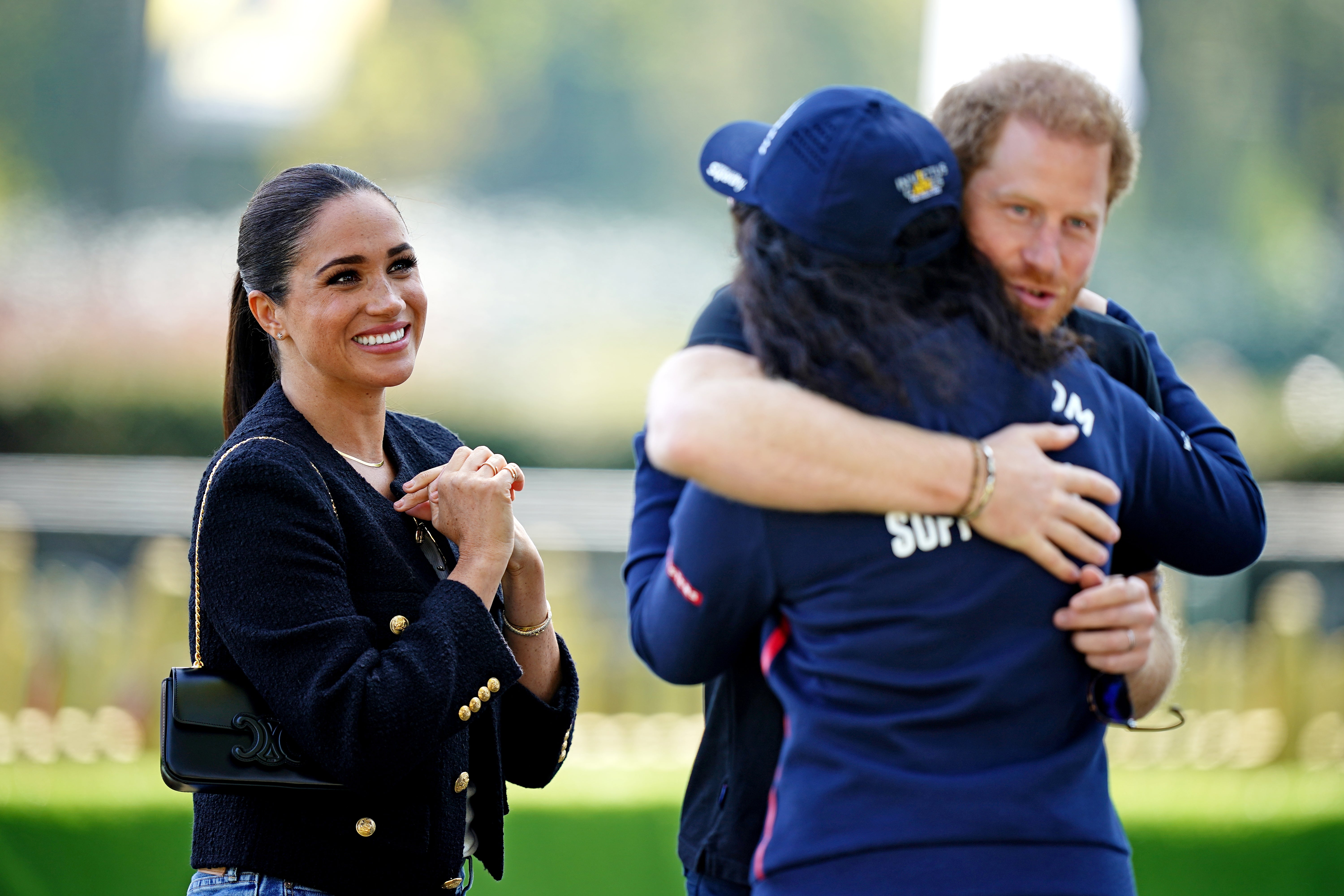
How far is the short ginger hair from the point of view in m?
1.34

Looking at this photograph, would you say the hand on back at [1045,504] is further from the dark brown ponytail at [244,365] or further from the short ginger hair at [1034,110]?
the dark brown ponytail at [244,365]

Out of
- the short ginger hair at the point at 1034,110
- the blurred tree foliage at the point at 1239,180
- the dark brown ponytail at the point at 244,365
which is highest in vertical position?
the blurred tree foliage at the point at 1239,180

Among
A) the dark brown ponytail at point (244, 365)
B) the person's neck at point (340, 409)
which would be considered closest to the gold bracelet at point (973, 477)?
the person's neck at point (340, 409)

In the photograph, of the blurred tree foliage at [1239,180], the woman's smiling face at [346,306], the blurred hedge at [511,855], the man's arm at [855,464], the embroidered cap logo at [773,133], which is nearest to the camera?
the man's arm at [855,464]

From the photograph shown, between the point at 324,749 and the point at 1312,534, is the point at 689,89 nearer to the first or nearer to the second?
the point at 1312,534

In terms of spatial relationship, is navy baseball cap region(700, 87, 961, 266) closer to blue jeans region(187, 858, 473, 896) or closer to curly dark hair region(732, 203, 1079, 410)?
curly dark hair region(732, 203, 1079, 410)

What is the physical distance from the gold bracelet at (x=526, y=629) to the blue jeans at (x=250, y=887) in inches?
18.7

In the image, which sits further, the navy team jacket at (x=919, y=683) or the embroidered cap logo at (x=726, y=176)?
the embroidered cap logo at (x=726, y=176)

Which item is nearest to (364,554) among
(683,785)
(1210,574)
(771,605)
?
(771,605)

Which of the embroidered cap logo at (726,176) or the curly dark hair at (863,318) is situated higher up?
the embroidered cap logo at (726,176)

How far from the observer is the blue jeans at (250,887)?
1545mm

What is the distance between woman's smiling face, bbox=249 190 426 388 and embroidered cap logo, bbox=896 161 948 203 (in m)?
0.85

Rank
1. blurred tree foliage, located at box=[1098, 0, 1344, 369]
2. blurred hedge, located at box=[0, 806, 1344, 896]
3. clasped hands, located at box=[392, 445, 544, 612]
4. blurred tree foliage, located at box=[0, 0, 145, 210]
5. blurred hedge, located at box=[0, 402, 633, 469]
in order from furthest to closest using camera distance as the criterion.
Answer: blurred tree foliage, located at box=[1098, 0, 1344, 369], blurred tree foliage, located at box=[0, 0, 145, 210], blurred hedge, located at box=[0, 402, 633, 469], blurred hedge, located at box=[0, 806, 1344, 896], clasped hands, located at box=[392, 445, 544, 612]

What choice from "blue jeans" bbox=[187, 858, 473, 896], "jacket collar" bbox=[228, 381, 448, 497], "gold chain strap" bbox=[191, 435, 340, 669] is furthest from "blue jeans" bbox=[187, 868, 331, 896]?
"jacket collar" bbox=[228, 381, 448, 497]
